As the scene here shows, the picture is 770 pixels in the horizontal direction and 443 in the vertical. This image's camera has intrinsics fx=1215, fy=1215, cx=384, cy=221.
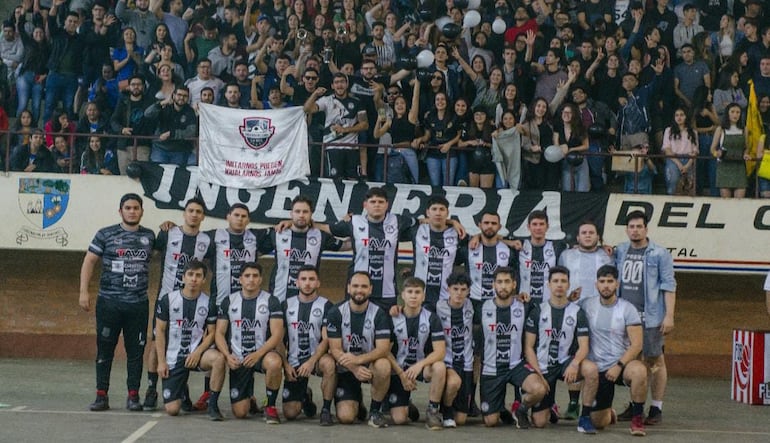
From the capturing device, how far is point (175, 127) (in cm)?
1661

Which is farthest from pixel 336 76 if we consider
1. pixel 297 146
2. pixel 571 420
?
pixel 571 420

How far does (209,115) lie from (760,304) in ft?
27.7

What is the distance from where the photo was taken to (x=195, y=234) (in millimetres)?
11969

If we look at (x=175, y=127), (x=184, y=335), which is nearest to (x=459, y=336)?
(x=184, y=335)

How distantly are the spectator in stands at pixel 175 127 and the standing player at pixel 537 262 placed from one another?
19.9ft

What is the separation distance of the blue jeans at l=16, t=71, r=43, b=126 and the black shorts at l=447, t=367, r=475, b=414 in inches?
357

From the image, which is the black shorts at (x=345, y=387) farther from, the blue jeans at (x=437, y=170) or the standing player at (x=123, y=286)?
the blue jeans at (x=437, y=170)

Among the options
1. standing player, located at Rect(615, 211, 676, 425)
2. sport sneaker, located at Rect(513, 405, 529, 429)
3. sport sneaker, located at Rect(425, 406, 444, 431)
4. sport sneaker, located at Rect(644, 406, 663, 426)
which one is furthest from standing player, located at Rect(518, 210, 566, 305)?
sport sneaker, located at Rect(425, 406, 444, 431)

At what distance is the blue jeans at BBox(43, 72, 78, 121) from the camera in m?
17.5

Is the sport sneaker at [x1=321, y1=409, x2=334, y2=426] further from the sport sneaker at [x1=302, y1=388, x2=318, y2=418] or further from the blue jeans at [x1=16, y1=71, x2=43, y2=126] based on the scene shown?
the blue jeans at [x1=16, y1=71, x2=43, y2=126]

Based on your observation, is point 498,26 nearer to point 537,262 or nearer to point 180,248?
point 537,262

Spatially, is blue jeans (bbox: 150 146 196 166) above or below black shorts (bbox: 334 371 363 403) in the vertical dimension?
above

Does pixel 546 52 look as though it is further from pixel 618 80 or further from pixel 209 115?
pixel 209 115

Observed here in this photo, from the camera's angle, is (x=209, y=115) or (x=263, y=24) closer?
(x=209, y=115)
